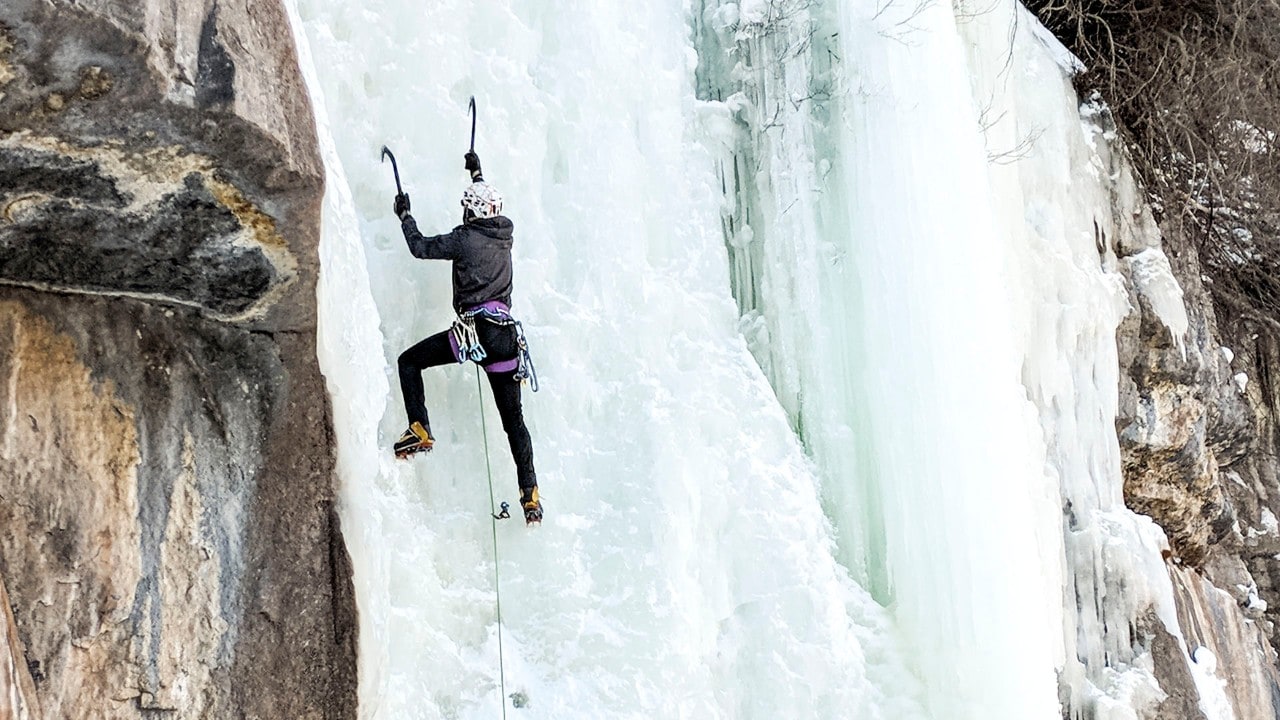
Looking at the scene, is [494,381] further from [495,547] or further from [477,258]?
[495,547]

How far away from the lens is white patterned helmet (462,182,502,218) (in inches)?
136

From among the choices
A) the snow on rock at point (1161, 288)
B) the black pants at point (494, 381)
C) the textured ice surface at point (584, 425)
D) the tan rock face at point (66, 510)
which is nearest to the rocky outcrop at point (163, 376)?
the tan rock face at point (66, 510)

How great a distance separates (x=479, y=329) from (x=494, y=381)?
0.62 feet

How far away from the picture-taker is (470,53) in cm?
391

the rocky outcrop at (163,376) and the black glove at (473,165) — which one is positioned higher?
the black glove at (473,165)

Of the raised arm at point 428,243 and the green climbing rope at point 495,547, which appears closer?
the raised arm at point 428,243

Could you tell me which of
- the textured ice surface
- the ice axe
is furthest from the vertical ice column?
the ice axe

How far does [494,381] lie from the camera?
3.52 meters

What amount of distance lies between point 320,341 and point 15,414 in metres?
0.73

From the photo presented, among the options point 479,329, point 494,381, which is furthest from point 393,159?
point 494,381

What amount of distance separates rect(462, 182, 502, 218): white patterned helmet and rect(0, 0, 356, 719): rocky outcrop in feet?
2.79

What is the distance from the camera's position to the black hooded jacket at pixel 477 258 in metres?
3.42

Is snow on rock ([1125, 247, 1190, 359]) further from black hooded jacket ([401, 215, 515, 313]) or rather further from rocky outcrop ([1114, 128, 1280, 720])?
black hooded jacket ([401, 215, 515, 313])

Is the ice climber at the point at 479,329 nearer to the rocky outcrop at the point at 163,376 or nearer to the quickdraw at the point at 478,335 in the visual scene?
the quickdraw at the point at 478,335
